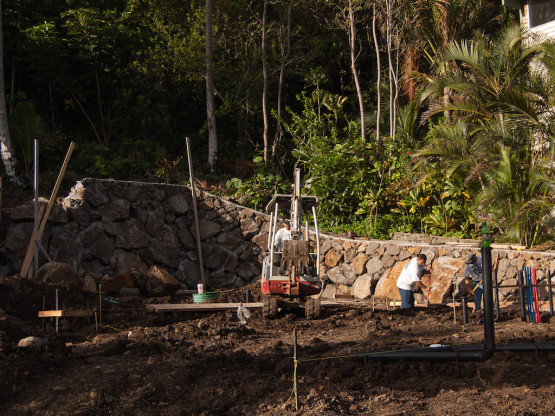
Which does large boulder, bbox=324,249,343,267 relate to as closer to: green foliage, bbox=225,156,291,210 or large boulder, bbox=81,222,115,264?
green foliage, bbox=225,156,291,210

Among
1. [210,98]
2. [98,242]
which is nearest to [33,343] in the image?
[98,242]

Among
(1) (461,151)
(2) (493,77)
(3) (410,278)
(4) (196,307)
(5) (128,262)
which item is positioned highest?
(2) (493,77)

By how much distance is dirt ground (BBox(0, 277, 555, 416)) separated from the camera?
4941mm

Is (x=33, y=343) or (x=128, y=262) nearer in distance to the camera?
(x=33, y=343)

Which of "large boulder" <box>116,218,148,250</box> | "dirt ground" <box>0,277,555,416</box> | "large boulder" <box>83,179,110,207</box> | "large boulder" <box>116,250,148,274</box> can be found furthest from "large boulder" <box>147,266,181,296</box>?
"dirt ground" <box>0,277,555,416</box>

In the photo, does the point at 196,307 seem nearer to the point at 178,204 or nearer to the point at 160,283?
the point at 160,283

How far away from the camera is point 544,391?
4.92 meters

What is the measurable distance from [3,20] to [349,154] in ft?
33.6

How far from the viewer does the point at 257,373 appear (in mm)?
6129

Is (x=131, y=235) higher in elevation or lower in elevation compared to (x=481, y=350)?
higher

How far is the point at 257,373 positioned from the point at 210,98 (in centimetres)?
1318

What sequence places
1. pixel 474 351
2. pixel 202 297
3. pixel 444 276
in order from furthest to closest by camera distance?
pixel 444 276 → pixel 202 297 → pixel 474 351

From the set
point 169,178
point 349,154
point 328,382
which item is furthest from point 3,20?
point 328,382

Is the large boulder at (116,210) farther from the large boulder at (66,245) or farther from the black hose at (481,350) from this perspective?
the black hose at (481,350)
